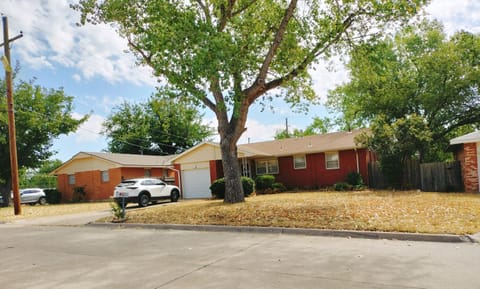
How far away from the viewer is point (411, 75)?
98.9 feet

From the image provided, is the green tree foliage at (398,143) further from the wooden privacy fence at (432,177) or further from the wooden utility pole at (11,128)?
the wooden utility pole at (11,128)

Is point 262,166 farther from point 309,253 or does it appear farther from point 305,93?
point 309,253

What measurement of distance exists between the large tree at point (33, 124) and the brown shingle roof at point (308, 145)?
17253 millimetres

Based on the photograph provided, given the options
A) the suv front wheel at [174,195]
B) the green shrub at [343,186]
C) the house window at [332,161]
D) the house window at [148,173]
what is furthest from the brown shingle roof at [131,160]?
the green shrub at [343,186]

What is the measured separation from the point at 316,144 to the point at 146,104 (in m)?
30.1

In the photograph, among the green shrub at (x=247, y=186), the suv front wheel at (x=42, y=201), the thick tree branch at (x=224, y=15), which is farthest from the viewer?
the suv front wheel at (x=42, y=201)

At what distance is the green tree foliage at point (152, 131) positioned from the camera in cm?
4741

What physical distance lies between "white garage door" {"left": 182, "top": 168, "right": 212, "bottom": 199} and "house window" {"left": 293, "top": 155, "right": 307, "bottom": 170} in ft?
20.3

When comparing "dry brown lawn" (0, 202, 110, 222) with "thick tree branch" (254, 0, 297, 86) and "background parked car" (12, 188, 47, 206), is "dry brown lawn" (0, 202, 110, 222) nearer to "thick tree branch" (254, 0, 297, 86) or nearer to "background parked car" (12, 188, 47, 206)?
"background parked car" (12, 188, 47, 206)

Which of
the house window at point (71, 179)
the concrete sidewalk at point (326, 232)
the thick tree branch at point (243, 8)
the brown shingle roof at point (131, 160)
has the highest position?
the thick tree branch at point (243, 8)

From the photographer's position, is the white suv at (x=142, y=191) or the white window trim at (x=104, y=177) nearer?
the white suv at (x=142, y=191)

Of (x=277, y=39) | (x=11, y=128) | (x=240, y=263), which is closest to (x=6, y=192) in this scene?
(x=11, y=128)

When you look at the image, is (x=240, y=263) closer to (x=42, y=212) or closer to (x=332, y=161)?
(x=42, y=212)

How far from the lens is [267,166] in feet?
90.8
